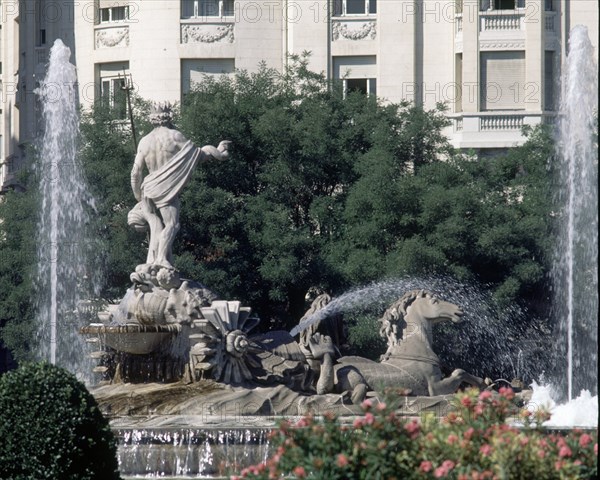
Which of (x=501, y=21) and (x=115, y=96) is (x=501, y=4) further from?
(x=115, y=96)

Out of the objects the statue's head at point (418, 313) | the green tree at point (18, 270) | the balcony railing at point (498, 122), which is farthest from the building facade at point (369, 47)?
the statue's head at point (418, 313)

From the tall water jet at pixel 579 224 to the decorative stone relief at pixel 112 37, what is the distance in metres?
17.2

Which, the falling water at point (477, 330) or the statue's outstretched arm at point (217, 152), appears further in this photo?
the falling water at point (477, 330)

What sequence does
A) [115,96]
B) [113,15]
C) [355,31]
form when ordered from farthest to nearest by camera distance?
[113,15] → [355,31] → [115,96]

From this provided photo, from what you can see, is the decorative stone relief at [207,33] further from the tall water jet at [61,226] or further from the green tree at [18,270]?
the green tree at [18,270]

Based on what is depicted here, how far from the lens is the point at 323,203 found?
129 ft

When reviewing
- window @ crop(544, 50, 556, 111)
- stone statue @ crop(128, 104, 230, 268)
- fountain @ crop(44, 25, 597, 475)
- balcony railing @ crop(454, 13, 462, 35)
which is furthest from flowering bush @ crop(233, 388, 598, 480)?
balcony railing @ crop(454, 13, 462, 35)

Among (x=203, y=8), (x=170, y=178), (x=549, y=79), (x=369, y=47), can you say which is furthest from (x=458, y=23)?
(x=170, y=178)

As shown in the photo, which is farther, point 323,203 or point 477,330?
point 323,203

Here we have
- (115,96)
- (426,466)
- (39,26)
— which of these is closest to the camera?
(426,466)

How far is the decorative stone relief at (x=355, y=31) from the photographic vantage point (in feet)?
166

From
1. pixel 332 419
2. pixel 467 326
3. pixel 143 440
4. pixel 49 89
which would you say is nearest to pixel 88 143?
pixel 49 89

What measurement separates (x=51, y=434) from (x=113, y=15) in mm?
35872

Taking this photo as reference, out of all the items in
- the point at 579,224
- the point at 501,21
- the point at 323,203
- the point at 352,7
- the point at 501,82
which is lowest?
the point at 579,224
